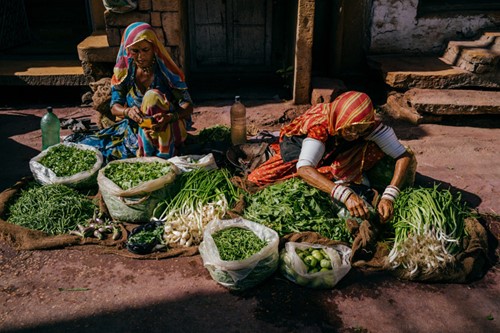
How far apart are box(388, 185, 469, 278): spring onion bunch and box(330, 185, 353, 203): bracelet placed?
0.52 m

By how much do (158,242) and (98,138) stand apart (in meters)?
1.88

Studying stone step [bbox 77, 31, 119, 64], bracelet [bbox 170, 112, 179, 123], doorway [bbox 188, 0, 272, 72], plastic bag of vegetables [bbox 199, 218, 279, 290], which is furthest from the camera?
doorway [bbox 188, 0, 272, 72]

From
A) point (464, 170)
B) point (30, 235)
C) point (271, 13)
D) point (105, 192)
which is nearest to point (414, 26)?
point (271, 13)

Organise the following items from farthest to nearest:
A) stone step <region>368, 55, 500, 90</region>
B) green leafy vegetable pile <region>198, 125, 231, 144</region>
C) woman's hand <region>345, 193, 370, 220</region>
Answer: stone step <region>368, 55, 500, 90</region> < green leafy vegetable pile <region>198, 125, 231, 144</region> < woman's hand <region>345, 193, 370, 220</region>

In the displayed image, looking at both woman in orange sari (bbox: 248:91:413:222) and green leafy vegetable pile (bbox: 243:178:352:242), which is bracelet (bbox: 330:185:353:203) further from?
green leafy vegetable pile (bbox: 243:178:352:242)

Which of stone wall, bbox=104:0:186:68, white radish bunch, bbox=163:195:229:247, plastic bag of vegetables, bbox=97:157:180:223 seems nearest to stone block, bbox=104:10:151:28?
stone wall, bbox=104:0:186:68

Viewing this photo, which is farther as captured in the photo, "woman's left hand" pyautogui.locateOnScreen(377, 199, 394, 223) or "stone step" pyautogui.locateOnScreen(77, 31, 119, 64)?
"stone step" pyautogui.locateOnScreen(77, 31, 119, 64)

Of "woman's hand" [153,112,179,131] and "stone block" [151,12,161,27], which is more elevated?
"stone block" [151,12,161,27]

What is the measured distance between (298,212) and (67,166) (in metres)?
2.39

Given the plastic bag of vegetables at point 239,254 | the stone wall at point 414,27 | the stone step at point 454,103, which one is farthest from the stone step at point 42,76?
the stone step at point 454,103

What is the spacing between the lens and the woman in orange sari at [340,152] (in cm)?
384

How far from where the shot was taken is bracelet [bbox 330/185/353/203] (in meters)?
3.78

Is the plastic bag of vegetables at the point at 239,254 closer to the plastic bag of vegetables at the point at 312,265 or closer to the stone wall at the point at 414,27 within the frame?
the plastic bag of vegetables at the point at 312,265

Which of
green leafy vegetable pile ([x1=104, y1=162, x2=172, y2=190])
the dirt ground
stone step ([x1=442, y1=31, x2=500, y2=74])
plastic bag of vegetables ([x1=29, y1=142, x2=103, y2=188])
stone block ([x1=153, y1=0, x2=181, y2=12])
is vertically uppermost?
stone block ([x1=153, y1=0, x2=181, y2=12])
